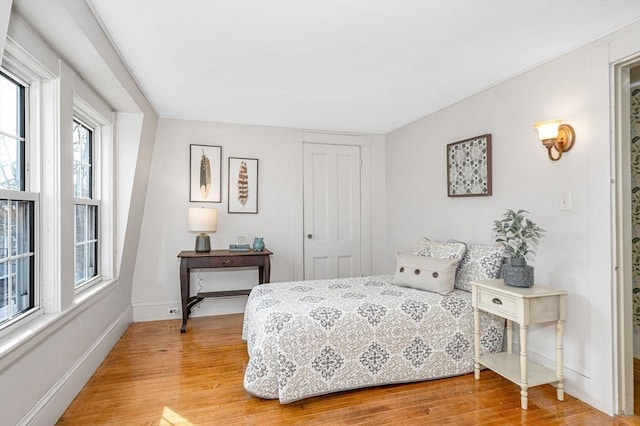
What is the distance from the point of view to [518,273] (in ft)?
7.48

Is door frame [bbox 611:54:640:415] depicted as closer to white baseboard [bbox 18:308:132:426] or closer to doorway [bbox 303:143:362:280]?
doorway [bbox 303:143:362:280]

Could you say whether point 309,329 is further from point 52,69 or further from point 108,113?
point 108,113

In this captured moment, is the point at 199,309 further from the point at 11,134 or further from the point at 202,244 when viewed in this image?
the point at 11,134

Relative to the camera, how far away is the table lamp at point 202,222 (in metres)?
3.61

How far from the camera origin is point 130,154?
3.21 meters

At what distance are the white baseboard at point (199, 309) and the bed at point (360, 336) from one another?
1492mm

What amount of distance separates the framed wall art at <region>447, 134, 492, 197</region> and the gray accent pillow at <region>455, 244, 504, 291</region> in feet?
1.68

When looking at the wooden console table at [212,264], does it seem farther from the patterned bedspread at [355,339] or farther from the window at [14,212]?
the window at [14,212]

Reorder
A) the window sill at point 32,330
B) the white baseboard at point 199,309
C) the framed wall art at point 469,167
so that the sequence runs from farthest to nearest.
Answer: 1. the white baseboard at point 199,309
2. the framed wall art at point 469,167
3. the window sill at point 32,330

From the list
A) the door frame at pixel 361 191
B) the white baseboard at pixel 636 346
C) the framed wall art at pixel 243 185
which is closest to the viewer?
the white baseboard at pixel 636 346

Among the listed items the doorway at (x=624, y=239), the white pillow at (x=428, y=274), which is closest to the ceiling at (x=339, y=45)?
the doorway at (x=624, y=239)

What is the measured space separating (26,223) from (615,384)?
359 centimetres

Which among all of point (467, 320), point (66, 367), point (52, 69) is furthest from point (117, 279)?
point (467, 320)

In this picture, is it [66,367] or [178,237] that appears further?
[178,237]
